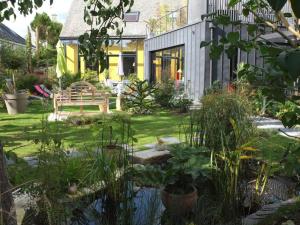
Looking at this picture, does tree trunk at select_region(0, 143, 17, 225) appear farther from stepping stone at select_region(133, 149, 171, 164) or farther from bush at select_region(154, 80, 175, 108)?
bush at select_region(154, 80, 175, 108)

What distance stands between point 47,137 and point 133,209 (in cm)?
101

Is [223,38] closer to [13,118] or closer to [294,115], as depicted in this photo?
[294,115]

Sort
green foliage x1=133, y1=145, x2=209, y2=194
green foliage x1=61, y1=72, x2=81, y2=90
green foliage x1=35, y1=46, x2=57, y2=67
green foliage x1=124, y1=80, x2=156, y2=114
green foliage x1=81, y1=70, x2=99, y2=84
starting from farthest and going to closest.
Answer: green foliage x1=35, y1=46, x2=57, y2=67 → green foliage x1=81, y1=70, x2=99, y2=84 → green foliage x1=61, y1=72, x2=81, y2=90 → green foliage x1=124, y1=80, x2=156, y2=114 → green foliage x1=133, y1=145, x2=209, y2=194

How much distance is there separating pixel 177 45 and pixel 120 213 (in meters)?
13.8

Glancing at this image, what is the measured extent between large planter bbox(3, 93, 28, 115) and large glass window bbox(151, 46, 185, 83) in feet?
21.4

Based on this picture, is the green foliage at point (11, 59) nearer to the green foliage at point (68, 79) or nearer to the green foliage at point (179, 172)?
the green foliage at point (68, 79)

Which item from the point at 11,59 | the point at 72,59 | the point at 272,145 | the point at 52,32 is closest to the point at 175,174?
the point at 272,145

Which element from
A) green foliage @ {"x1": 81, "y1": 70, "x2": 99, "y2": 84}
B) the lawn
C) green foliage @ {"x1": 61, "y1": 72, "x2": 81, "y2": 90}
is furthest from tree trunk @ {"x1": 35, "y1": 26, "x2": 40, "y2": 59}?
the lawn

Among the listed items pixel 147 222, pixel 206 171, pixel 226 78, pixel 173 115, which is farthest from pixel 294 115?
pixel 226 78

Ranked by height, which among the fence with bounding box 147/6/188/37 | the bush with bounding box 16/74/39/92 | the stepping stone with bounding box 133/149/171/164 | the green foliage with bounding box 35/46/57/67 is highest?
the fence with bounding box 147/6/188/37

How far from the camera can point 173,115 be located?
11570 mm

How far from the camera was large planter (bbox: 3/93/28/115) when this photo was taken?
37.8 ft

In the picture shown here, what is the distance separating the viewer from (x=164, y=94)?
13.7m

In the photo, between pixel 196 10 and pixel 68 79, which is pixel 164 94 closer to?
pixel 196 10
